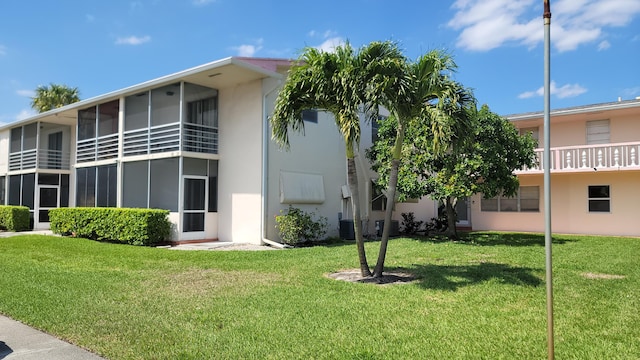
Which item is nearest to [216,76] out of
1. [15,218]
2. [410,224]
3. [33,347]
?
[410,224]

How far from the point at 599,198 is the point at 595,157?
210cm

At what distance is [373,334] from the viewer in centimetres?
538

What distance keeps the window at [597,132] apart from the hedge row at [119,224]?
694 inches

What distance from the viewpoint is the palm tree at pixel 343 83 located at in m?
8.17

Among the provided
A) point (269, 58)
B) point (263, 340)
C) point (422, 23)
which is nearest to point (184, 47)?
point (269, 58)

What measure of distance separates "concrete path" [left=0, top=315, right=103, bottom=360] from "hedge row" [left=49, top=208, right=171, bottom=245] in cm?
957

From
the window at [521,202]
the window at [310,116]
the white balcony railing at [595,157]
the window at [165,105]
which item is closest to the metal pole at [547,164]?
the window at [310,116]

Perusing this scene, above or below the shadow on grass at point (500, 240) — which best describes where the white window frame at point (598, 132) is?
above

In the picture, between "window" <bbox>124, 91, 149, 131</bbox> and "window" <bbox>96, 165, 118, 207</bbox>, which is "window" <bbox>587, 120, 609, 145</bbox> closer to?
"window" <bbox>124, 91, 149, 131</bbox>

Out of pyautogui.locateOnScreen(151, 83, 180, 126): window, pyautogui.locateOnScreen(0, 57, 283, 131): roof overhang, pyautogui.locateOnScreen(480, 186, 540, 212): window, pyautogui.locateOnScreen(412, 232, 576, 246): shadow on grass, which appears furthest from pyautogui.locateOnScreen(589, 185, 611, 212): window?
pyautogui.locateOnScreen(151, 83, 180, 126): window

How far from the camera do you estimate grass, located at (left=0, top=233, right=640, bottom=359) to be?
4984 mm

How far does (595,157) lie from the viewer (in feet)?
60.3

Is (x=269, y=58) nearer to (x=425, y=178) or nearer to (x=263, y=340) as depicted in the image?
(x=425, y=178)

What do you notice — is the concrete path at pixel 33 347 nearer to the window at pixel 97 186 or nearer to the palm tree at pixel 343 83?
the palm tree at pixel 343 83
